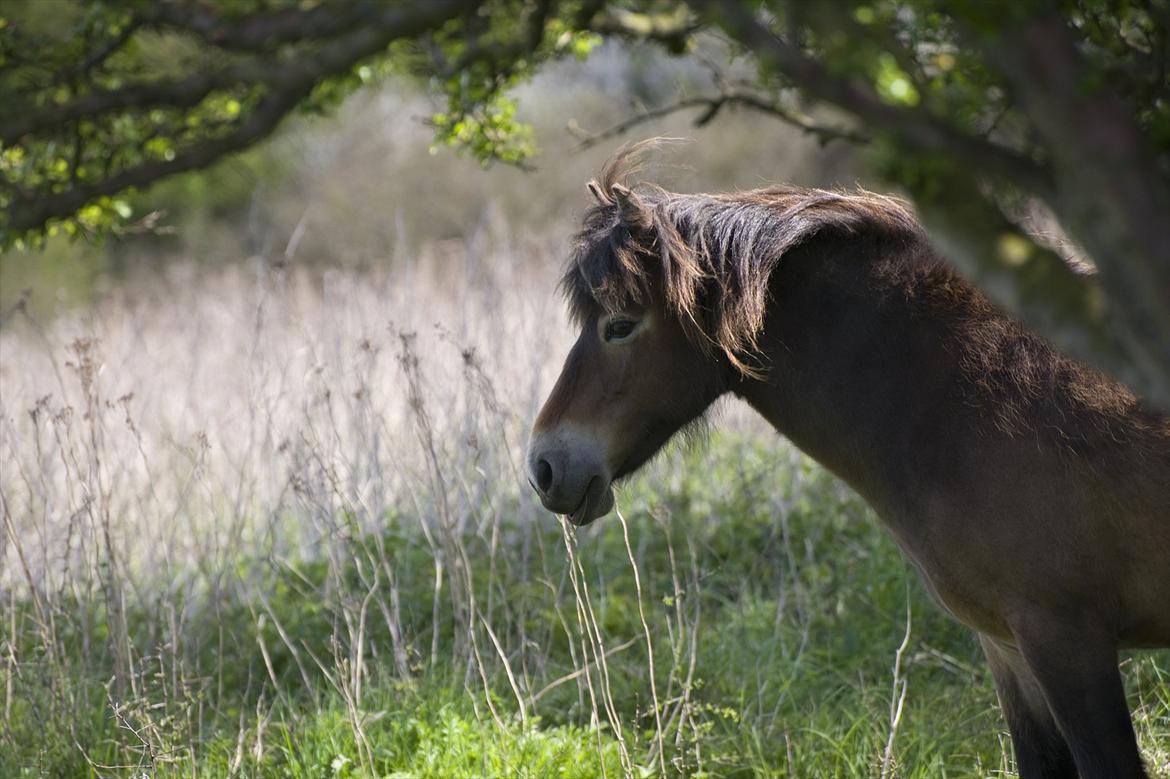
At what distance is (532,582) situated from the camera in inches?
197

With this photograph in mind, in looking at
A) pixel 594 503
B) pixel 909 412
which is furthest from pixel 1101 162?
pixel 594 503

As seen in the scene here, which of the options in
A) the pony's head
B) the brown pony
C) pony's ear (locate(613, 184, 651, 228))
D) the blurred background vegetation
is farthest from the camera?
the blurred background vegetation

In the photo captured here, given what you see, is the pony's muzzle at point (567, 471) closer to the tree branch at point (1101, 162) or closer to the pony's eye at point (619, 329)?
the pony's eye at point (619, 329)

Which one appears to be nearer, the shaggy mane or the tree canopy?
the tree canopy

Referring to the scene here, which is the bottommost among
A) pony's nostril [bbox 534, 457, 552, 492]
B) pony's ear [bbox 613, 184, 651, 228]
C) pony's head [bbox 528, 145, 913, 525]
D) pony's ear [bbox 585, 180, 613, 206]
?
pony's nostril [bbox 534, 457, 552, 492]

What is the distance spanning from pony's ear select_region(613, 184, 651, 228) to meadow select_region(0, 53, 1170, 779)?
0.41m

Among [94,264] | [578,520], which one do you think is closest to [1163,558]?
[578,520]

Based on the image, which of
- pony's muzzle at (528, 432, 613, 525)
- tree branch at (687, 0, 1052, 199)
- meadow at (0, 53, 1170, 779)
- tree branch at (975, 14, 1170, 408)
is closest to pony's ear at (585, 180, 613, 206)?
meadow at (0, 53, 1170, 779)

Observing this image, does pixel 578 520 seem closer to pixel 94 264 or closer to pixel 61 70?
pixel 61 70

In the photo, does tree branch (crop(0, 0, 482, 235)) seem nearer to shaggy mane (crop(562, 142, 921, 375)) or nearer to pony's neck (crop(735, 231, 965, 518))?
shaggy mane (crop(562, 142, 921, 375))

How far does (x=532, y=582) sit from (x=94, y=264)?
16.7 metres

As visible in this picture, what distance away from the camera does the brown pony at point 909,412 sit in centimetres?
267

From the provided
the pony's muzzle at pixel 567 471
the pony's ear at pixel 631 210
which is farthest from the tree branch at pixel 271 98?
the pony's muzzle at pixel 567 471

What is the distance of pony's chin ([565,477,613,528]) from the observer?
300cm
